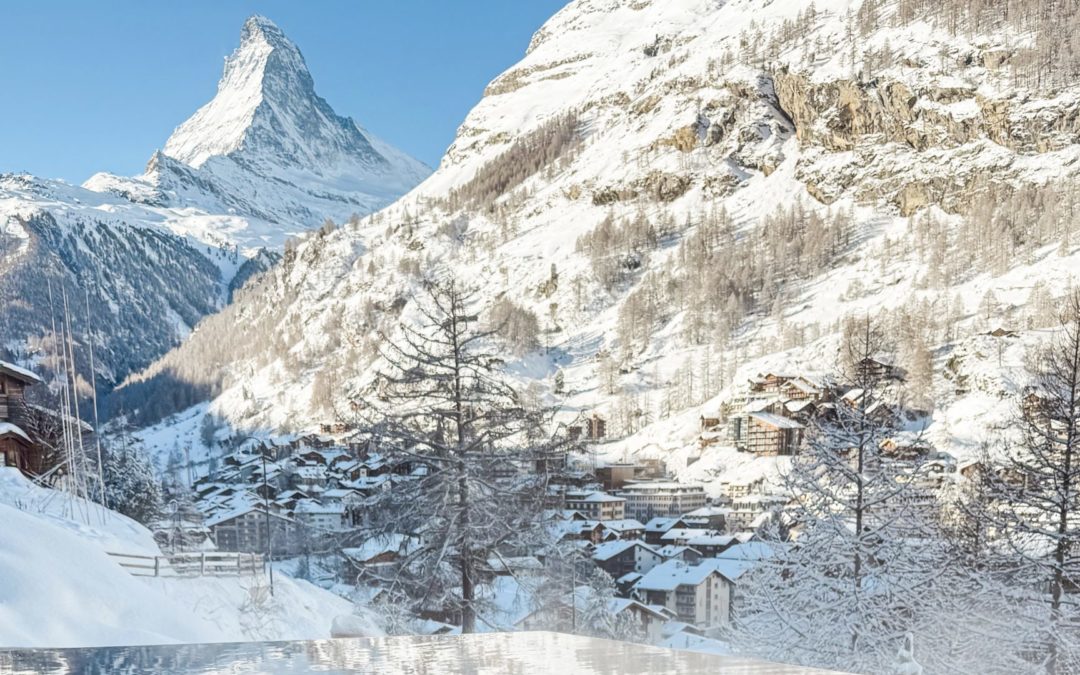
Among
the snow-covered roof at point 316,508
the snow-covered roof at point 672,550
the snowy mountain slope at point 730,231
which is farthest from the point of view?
the snowy mountain slope at point 730,231

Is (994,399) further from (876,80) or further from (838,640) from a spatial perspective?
(876,80)

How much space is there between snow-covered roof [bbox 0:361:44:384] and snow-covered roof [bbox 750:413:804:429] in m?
39.3

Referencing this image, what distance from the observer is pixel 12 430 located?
65.9ft

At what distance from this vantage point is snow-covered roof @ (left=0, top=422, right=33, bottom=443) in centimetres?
1983

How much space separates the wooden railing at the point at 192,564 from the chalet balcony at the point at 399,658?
968 cm

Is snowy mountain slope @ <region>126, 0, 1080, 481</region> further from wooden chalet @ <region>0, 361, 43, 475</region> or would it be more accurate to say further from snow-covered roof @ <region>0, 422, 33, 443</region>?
snow-covered roof @ <region>0, 422, 33, 443</region>

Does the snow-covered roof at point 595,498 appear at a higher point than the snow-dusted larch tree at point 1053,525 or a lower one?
lower

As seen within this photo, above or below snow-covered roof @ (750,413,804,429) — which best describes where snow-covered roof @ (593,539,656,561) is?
below

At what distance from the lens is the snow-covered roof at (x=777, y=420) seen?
48.1 metres

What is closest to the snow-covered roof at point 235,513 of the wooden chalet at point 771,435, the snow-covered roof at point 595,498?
the snow-covered roof at point 595,498

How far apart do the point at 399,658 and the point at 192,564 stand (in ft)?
37.5

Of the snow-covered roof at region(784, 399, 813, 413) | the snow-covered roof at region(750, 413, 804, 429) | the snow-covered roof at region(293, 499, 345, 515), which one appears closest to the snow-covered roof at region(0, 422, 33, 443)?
the snow-covered roof at region(293, 499, 345, 515)

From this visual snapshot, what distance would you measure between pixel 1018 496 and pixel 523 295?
79106mm

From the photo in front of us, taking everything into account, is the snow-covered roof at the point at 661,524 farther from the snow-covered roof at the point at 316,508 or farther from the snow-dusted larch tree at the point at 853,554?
the snow-dusted larch tree at the point at 853,554
